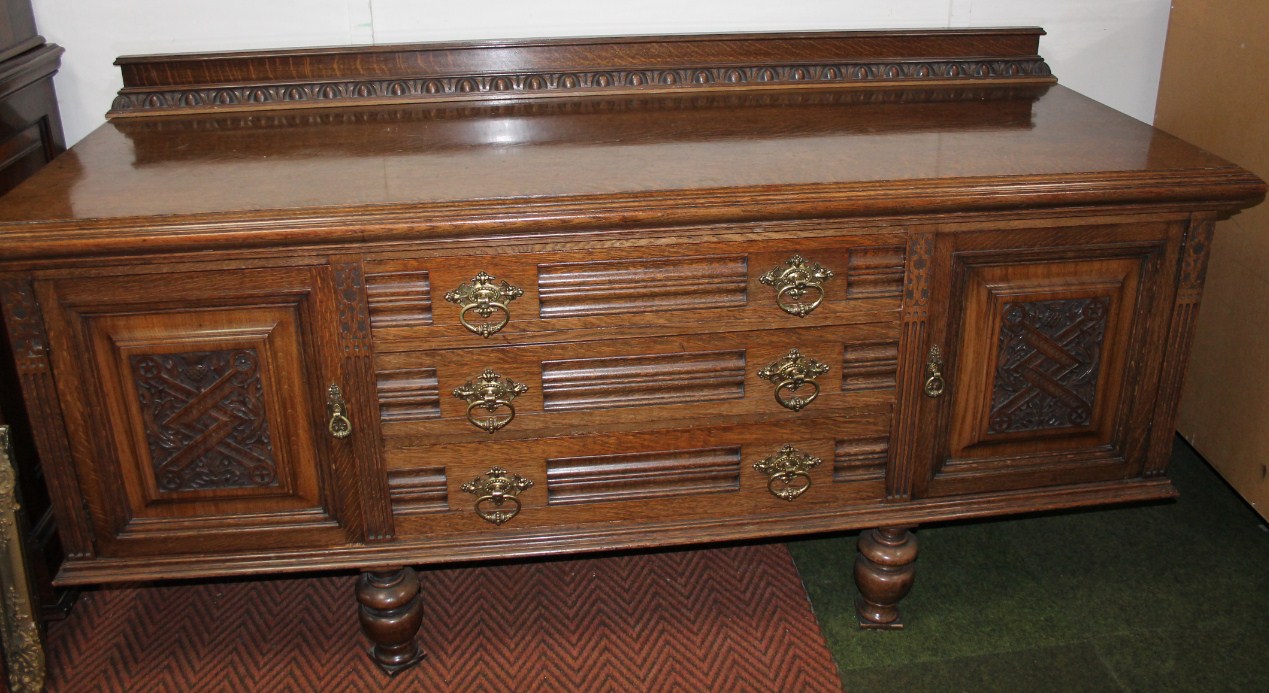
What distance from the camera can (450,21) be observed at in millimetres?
1892

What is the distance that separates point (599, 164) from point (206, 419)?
630 millimetres

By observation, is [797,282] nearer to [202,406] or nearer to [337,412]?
[337,412]

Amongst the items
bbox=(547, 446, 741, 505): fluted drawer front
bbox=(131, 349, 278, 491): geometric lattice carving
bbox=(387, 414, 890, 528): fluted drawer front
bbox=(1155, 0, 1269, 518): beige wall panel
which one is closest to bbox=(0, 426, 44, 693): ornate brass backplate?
bbox=(131, 349, 278, 491): geometric lattice carving

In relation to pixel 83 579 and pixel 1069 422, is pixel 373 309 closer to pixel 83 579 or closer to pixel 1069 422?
pixel 83 579

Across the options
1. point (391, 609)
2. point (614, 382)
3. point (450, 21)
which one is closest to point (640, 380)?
point (614, 382)

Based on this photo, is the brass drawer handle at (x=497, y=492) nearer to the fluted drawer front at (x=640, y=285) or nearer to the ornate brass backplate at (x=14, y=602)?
the fluted drawer front at (x=640, y=285)

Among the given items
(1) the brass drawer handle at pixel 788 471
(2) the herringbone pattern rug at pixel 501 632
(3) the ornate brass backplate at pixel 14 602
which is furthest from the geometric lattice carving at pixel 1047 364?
(3) the ornate brass backplate at pixel 14 602

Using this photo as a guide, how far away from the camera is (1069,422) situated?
63.9 inches

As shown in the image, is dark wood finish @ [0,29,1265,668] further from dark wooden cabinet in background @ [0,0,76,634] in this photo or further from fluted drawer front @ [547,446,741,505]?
dark wooden cabinet in background @ [0,0,76,634]

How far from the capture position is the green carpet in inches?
67.2

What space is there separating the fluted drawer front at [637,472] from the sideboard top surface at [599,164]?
1.11ft

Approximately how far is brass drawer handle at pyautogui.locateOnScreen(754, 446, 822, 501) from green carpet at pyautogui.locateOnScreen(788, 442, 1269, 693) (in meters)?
0.33

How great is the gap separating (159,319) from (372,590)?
521mm

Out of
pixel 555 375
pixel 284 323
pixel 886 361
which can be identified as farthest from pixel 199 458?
pixel 886 361
